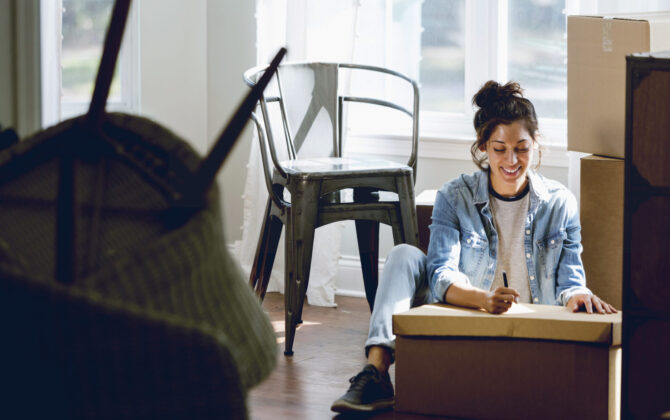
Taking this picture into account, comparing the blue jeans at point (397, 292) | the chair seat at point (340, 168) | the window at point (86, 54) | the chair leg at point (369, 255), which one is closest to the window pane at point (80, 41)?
the window at point (86, 54)

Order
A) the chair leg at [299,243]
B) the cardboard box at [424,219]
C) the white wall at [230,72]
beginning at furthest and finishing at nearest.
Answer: the white wall at [230,72]
the cardboard box at [424,219]
the chair leg at [299,243]

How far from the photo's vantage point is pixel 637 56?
5.54ft

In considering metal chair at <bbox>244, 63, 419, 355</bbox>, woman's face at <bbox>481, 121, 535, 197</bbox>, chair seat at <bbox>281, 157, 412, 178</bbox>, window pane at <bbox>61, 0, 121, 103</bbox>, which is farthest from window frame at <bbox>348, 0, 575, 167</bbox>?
window pane at <bbox>61, 0, 121, 103</bbox>

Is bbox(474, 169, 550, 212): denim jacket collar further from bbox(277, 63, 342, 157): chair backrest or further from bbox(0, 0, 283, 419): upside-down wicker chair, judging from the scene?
bbox(0, 0, 283, 419): upside-down wicker chair

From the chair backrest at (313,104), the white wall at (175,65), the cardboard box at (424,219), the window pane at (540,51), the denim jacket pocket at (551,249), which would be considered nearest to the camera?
the denim jacket pocket at (551,249)

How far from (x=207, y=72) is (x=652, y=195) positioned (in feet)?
7.81

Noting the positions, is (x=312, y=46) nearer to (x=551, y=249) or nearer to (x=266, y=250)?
(x=266, y=250)

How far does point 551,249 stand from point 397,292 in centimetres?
40

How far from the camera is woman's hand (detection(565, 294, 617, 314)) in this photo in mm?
1999

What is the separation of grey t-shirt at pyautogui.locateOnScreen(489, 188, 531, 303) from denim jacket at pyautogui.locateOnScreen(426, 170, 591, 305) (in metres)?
0.02

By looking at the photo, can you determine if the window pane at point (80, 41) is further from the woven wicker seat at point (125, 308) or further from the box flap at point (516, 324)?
the woven wicker seat at point (125, 308)

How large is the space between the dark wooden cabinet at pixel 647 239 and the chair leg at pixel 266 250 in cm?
139

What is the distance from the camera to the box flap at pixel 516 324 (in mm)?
1879

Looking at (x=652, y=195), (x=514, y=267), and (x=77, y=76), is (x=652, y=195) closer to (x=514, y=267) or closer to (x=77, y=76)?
(x=514, y=267)
